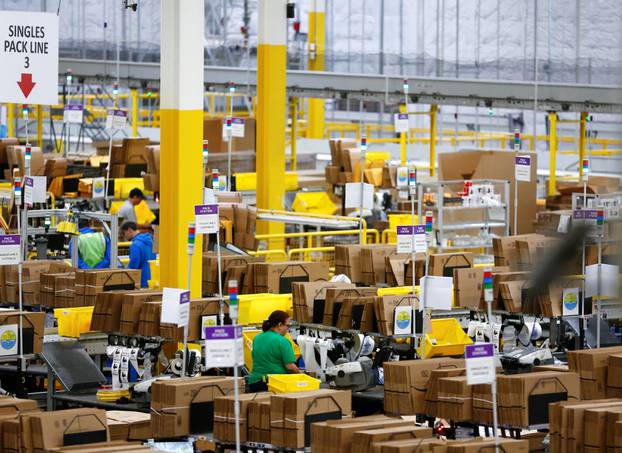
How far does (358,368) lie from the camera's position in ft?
41.8

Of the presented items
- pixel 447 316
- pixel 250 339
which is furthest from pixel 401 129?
pixel 250 339

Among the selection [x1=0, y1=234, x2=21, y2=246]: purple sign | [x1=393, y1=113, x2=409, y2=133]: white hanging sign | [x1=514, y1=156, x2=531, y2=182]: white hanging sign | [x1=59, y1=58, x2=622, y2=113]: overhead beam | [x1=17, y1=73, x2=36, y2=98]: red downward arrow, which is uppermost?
[x1=59, y1=58, x2=622, y2=113]: overhead beam

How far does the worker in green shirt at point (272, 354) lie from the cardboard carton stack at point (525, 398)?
73.1 inches

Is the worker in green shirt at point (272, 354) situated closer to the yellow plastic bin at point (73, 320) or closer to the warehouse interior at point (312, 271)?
the warehouse interior at point (312, 271)

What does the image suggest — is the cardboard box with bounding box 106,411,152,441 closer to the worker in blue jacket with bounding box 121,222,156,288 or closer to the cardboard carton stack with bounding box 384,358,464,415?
the cardboard carton stack with bounding box 384,358,464,415

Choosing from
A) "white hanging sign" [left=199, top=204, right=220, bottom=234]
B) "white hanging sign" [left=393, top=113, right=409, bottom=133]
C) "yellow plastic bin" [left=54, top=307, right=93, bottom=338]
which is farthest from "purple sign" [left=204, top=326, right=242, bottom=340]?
"white hanging sign" [left=393, top=113, right=409, bottom=133]

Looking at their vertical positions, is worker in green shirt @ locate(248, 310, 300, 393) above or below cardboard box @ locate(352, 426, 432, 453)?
above

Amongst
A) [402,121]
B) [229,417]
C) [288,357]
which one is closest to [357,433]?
[229,417]

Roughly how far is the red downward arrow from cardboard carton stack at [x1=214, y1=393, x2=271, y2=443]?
5017 millimetres

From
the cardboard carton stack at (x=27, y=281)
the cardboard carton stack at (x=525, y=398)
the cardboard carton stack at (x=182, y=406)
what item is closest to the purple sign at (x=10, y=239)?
the cardboard carton stack at (x=27, y=281)

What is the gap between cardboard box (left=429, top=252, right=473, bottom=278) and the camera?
15773 mm

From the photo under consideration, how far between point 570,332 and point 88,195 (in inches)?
356

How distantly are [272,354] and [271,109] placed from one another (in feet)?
26.4

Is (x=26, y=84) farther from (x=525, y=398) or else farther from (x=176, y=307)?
(x=525, y=398)
